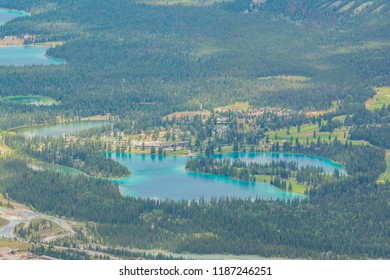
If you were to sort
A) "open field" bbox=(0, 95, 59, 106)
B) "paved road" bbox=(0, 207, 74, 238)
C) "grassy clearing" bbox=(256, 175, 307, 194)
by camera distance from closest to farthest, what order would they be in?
"paved road" bbox=(0, 207, 74, 238)
"grassy clearing" bbox=(256, 175, 307, 194)
"open field" bbox=(0, 95, 59, 106)

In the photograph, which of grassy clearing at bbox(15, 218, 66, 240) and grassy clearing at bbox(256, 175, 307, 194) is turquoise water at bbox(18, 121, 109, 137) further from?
grassy clearing at bbox(15, 218, 66, 240)

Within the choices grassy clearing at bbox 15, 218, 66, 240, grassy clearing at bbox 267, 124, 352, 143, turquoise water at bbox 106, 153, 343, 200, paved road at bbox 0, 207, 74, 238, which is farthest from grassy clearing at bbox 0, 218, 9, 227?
grassy clearing at bbox 267, 124, 352, 143

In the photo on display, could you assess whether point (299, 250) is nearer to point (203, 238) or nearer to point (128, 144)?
point (203, 238)

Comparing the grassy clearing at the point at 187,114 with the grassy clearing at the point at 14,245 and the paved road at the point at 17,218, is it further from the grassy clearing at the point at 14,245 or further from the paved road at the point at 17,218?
the grassy clearing at the point at 14,245

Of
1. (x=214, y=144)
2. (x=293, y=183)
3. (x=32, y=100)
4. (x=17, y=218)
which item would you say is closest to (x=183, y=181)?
(x=293, y=183)

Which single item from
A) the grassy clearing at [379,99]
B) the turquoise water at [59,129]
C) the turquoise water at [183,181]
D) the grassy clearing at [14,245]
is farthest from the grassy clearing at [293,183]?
the grassy clearing at [379,99]
